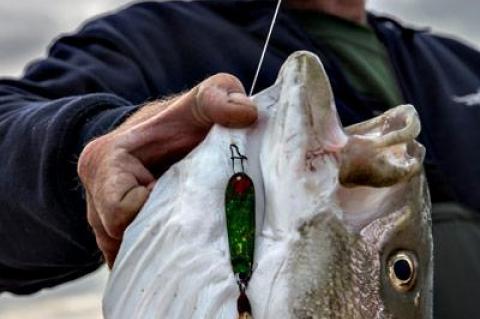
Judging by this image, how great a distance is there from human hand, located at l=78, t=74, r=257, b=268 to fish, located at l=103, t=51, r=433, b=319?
40 millimetres

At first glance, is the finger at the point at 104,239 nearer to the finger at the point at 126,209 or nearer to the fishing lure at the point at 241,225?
the finger at the point at 126,209

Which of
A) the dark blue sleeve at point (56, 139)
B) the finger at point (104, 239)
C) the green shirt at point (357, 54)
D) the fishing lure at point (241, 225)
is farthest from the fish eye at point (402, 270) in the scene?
the green shirt at point (357, 54)

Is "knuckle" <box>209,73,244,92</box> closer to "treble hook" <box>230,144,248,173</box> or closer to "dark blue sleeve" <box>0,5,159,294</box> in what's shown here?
"treble hook" <box>230,144,248,173</box>

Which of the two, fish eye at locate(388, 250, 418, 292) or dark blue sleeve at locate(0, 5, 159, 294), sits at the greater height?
fish eye at locate(388, 250, 418, 292)

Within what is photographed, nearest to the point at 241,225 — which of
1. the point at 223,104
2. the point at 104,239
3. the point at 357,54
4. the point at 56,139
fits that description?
the point at 223,104

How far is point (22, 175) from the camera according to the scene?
252 cm

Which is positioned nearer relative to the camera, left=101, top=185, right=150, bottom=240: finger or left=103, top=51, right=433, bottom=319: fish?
left=103, top=51, right=433, bottom=319: fish

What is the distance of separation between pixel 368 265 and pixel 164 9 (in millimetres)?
1431

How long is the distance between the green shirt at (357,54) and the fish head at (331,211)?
1.35 metres

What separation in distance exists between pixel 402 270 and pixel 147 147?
1.40 ft

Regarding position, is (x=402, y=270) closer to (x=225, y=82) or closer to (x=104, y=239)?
(x=225, y=82)

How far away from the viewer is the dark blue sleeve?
7.90 feet

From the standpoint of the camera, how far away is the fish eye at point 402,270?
5.60 feet

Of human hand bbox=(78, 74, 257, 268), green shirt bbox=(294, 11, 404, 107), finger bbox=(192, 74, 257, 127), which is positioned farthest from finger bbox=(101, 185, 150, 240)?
green shirt bbox=(294, 11, 404, 107)
